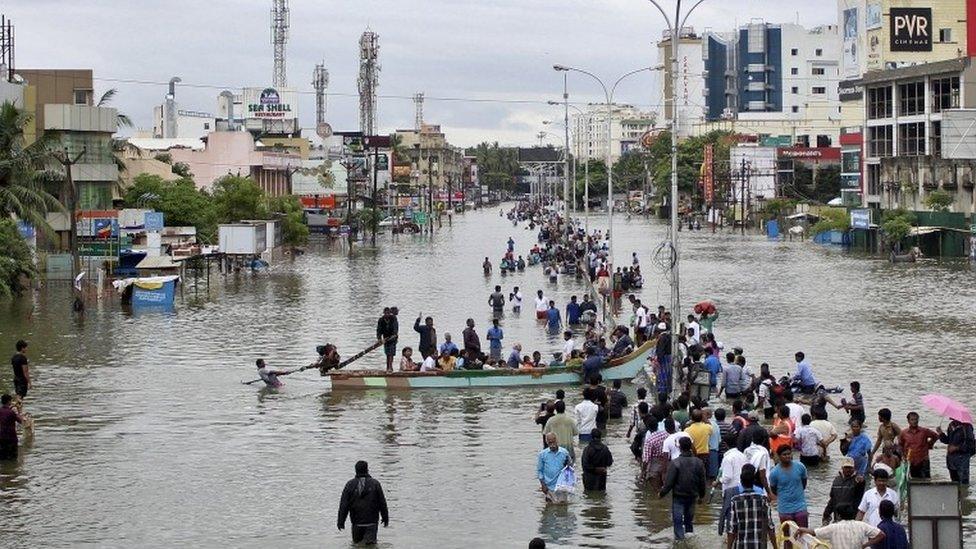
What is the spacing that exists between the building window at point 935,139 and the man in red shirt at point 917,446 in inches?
2663

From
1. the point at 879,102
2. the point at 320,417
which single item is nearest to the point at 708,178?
the point at 879,102

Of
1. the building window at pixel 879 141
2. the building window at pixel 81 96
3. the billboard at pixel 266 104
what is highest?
the billboard at pixel 266 104

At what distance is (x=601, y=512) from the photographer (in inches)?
715

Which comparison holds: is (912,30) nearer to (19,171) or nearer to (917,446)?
(19,171)

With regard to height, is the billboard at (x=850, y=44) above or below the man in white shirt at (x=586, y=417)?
above

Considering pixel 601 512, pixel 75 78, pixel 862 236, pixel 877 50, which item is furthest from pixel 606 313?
pixel 877 50

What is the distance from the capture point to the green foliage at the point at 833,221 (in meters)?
91.6

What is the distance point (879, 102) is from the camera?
91.8 meters

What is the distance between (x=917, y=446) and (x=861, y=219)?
235ft

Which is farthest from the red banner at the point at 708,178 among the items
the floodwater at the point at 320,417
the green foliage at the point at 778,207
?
the floodwater at the point at 320,417

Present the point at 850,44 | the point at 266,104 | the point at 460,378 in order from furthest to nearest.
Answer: the point at 266,104 → the point at 850,44 → the point at 460,378

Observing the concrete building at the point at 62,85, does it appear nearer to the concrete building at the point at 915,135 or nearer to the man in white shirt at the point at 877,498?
the concrete building at the point at 915,135

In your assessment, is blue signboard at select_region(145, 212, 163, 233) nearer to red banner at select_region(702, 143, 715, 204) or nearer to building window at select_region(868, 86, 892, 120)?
building window at select_region(868, 86, 892, 120)

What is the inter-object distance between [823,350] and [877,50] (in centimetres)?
7526
